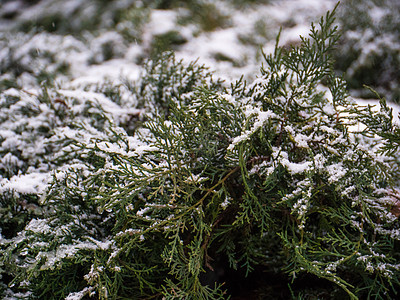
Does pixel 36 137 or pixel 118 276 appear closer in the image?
pixel 118 276

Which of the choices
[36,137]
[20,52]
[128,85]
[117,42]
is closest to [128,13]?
[117,42]

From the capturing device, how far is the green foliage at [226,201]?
1197 mm

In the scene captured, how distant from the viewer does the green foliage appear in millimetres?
1197

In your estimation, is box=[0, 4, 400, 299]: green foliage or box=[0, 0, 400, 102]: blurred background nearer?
box=[0, 4, 400, 299]: green foliage

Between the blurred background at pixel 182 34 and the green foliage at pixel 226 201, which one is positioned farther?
the blurred background at pixel 182 34

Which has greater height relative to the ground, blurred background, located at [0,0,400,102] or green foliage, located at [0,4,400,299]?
blurred background, located at [0,0,400,102]

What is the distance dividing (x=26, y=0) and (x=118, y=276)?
294 inches

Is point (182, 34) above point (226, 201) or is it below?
above

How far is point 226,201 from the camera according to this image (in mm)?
1215

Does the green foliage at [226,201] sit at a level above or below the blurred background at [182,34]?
below

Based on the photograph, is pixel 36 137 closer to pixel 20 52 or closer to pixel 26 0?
pixel 20 52

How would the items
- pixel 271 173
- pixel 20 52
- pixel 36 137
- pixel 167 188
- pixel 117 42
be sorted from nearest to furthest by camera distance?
1. pixel 271 173
2. pixel 167 188
3. pixel 36 137
4. pixel 20 52
5. pixel 117 42

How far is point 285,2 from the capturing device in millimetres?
6371

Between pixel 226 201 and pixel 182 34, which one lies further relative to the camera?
pixel 182 34
